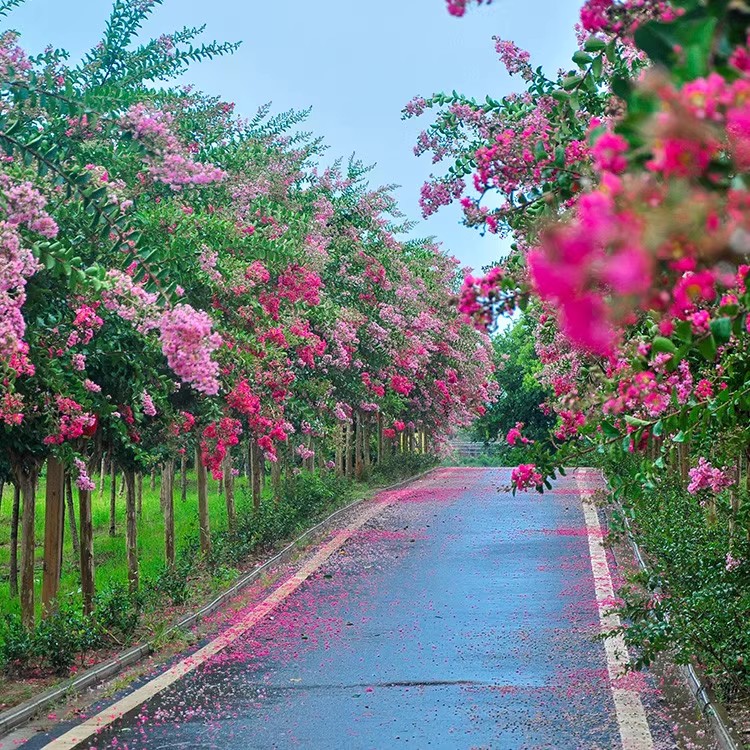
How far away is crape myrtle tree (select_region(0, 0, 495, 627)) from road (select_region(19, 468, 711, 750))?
2.06 metres

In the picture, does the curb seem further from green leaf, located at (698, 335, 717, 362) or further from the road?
green leaf, located at (698, 335, 717, 362)

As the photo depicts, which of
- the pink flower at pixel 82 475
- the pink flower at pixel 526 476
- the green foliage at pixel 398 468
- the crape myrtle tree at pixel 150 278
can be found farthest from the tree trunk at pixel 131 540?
the green foliage at pixel 398 468

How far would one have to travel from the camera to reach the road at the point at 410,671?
838 cm

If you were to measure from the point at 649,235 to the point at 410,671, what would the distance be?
31.5ft

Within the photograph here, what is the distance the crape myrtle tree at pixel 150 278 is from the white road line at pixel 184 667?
5.23 ft

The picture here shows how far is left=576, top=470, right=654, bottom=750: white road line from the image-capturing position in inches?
321

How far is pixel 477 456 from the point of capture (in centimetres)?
7781

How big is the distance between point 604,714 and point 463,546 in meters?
11.5

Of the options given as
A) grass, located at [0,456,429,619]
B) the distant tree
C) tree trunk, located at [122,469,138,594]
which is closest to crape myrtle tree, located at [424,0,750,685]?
tree trunk, located at [122,469,138,594]

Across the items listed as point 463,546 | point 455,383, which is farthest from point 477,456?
point 463,546

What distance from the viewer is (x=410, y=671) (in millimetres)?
10586

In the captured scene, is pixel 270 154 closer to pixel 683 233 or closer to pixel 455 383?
pixel 683 233

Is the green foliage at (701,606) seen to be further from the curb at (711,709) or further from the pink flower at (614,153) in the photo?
the pink flower at (614,153)

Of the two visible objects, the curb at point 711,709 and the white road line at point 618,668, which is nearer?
the curb at point 711,709
